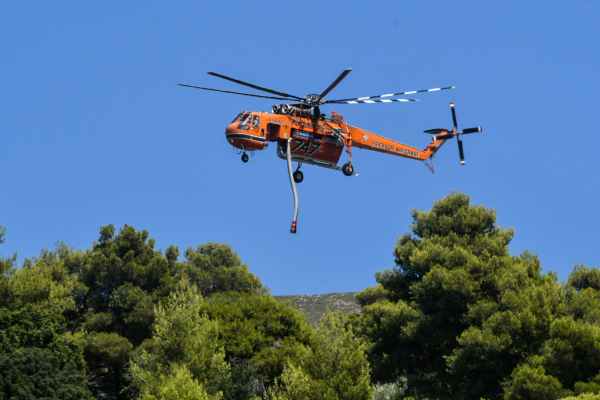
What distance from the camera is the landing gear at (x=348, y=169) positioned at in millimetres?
37125

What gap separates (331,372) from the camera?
33.9m

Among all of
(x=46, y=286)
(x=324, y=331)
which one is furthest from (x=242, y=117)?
(x=46, y=286)

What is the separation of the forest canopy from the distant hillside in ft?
70.7

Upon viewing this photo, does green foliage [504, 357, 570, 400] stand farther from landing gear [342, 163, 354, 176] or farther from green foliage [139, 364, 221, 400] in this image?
green foliage [139, 364, 221, 400]

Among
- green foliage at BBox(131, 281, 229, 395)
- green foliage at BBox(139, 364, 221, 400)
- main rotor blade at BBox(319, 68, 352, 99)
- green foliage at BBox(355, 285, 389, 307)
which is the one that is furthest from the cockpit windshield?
green foliage at BBox(355, 285, 389, 307)

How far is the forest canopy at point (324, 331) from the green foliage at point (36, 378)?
0.07 m

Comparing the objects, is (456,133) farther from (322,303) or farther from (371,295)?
(322,303)

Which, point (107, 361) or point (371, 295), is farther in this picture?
point (371, 295)

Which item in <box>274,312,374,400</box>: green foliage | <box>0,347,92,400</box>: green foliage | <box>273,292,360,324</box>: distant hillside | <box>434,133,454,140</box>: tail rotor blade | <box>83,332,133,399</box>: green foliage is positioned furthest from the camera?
<box>273,292,360,324</box>: distant hillside

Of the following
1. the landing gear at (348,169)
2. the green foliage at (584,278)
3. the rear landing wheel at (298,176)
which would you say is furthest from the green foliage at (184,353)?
the green foliage at (584,278)

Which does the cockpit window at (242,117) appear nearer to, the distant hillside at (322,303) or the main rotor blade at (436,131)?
the main rotor blade at (436,131)

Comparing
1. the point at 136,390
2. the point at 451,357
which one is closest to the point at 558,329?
the point at 451,357

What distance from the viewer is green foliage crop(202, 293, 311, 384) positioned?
4462 cm

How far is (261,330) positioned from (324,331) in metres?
13.1
